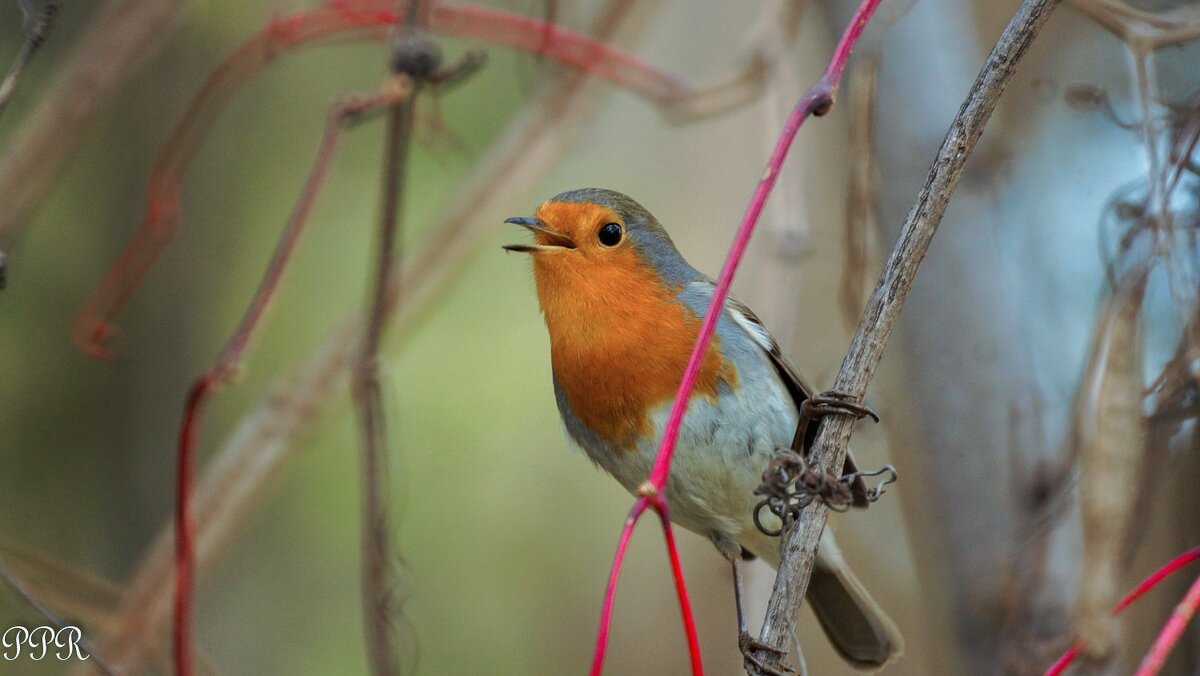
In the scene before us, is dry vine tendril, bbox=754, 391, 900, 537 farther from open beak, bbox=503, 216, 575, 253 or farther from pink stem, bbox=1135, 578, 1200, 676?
open beak, bbox=503, 216, 575, 253

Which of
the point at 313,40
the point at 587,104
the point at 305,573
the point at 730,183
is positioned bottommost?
the point at 305,573

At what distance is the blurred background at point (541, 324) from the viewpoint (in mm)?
2549

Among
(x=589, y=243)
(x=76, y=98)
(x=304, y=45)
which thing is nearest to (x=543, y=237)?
(x=589, y=243)

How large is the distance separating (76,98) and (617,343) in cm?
132

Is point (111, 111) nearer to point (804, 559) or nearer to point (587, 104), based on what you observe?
point (587, 104)

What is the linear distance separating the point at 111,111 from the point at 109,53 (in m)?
1.75

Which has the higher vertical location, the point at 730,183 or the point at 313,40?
the point at 730,183

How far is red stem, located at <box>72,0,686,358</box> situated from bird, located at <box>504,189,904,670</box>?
546mm

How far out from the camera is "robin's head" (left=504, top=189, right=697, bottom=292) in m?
2.41

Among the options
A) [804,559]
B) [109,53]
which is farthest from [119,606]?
[804,559]

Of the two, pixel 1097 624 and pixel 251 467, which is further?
pixel 251 467

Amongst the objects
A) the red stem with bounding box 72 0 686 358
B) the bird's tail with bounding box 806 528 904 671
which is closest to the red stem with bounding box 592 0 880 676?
the red stem with bounding box 72 0 686 358

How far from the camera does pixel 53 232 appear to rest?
4.18 metres

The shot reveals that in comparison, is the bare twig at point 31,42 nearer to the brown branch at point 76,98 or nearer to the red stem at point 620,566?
the brown branch at point 76,98
